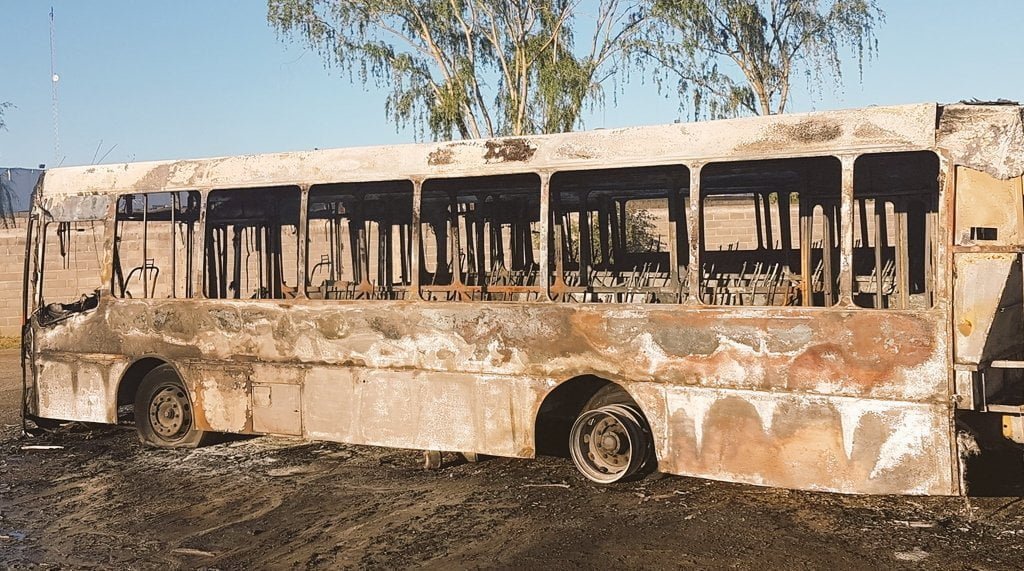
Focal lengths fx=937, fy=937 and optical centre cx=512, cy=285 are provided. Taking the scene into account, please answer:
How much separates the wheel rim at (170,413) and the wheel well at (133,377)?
24 cm

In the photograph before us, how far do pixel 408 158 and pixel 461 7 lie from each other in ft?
57.0

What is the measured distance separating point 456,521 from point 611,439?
126 centimetres

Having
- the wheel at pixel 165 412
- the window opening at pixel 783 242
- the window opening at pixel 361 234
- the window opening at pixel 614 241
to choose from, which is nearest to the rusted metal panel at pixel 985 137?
the window opening at pixel 783 242

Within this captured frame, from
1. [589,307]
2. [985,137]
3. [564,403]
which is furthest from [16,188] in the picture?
[985,137]

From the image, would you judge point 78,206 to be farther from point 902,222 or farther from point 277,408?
point 902,222

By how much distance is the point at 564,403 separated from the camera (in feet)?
22.5

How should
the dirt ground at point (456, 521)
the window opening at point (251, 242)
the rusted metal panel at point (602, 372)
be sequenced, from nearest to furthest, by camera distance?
the dirt ground at point (456, 521) → the rusted metal panel at point (602, 372) → the window opening at point (251, 242)

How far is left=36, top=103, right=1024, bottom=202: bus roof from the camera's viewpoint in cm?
535

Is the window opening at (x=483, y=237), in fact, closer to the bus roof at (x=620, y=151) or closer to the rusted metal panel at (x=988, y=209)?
the bus roof at (x=620, y=151)

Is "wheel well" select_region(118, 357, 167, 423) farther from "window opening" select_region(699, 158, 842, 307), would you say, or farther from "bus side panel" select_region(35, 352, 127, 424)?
"window opening" select_region(699, 158, 842, 307)

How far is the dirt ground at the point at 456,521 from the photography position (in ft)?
17.1

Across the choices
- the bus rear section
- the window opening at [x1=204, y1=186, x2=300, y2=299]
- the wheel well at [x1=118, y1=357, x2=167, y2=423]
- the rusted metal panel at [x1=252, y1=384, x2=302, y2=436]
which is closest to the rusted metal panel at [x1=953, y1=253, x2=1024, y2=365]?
the bus rear section

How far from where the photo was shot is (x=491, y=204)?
8336 millimetres

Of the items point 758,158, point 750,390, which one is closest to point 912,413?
point 750,390
